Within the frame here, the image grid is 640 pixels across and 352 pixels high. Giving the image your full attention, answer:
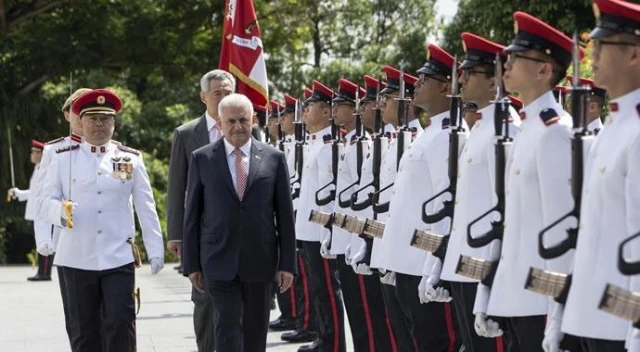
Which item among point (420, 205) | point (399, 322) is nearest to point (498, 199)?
point (420, 205)

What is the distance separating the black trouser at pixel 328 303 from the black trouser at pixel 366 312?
23.6 inches

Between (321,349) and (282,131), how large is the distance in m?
4.47

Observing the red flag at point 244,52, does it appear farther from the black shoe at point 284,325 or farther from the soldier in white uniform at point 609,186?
the soldier in white uniform at point 609,186

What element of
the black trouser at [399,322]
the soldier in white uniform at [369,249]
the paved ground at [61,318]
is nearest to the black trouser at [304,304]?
the paved ground at [61,318]

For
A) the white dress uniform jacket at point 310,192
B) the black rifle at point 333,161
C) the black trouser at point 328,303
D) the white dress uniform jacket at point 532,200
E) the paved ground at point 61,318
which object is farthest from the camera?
the paved ground at point 61,318

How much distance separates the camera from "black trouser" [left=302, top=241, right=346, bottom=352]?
1055 cm

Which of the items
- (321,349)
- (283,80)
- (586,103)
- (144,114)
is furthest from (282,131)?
(283,80)

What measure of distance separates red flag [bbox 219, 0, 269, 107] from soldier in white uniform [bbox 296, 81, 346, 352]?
689 millimetres

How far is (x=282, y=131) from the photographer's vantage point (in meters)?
14.8

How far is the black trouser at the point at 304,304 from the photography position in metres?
12.6

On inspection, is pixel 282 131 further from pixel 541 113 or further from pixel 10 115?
pixel 10 115

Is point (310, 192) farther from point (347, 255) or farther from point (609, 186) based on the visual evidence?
point (609, 186)

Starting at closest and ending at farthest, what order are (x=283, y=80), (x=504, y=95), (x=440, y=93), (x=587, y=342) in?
(x=587, y=342), (x=504, y=95), (x=440, y=93), (x=283, y=80)

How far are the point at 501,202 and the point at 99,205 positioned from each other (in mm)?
3506
